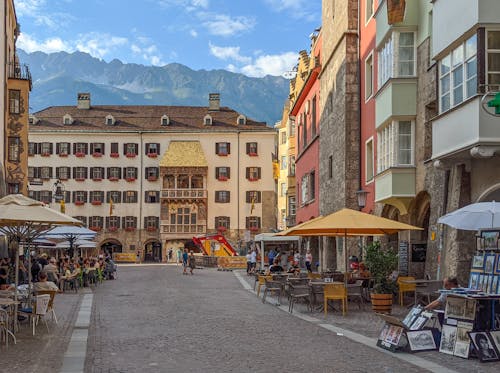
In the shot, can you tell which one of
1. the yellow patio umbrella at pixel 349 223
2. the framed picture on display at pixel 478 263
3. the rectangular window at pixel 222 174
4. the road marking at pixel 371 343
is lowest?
the road marking at pixel 371 343

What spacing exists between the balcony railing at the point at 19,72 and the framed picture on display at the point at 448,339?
3361cm

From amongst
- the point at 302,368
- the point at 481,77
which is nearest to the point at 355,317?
the point at 481,77

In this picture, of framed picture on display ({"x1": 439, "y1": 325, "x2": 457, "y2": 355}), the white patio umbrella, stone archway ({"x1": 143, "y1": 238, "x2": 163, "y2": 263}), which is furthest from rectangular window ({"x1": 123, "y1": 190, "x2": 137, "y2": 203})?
framed picture on display ({"x1": 439, "y1": 325, "x2": 457, "y2": 355})

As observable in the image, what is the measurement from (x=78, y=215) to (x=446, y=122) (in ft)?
203

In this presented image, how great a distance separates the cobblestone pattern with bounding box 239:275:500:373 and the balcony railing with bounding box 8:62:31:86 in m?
24.1

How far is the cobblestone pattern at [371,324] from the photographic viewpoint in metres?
10.7

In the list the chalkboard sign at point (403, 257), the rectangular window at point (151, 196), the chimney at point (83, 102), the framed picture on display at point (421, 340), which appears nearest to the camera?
the framed picture on display at point (421, 340)

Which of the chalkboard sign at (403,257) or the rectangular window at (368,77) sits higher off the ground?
the rectangular window at (368,77)

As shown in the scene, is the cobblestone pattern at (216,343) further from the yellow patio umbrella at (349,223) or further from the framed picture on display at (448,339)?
the yellow patio umbrella at (349,223)

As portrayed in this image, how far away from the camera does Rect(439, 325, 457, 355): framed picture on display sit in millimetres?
11695

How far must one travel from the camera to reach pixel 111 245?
256 feet

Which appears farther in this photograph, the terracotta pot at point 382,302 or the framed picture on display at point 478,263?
the terracotta pot at point 382,302

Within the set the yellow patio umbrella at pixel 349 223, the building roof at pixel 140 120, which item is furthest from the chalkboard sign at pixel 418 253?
the building roof at pixel 140 120

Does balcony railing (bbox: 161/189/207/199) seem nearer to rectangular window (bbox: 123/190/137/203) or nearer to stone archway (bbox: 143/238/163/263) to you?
rectangular window (bbox: 123/190/137/203)
